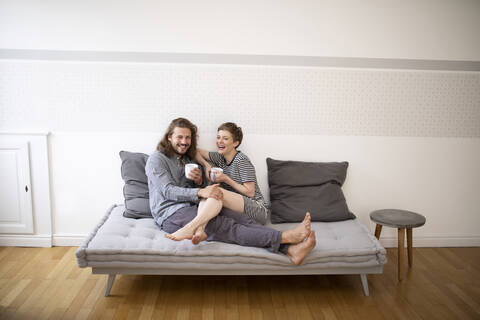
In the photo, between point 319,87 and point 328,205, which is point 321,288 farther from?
point 319,87

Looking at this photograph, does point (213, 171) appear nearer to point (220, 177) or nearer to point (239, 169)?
point (220, 177)

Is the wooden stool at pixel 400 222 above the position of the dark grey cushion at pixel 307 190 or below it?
below

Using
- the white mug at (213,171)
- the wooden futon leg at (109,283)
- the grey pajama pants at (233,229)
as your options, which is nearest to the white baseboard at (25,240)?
the wooden futon leg at (109,283)

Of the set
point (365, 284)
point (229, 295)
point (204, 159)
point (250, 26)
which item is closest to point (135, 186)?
point (204, 159)

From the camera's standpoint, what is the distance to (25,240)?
10.2 ft

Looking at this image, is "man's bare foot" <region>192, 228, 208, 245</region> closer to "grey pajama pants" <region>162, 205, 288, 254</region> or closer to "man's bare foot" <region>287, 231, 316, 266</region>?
"grey pajama pants" <region>162, 205, 288, 254</region>

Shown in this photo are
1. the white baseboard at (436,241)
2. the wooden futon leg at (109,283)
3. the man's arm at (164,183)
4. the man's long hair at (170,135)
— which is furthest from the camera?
the white baseboard at (436,241)

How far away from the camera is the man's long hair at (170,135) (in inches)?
107

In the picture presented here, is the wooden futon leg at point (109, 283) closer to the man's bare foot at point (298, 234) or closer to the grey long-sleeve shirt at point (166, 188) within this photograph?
the grey long-sleeve shirt at point (166, 188)

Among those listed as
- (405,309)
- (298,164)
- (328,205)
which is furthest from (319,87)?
(405,309)

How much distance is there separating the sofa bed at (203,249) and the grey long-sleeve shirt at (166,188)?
5.9 inches

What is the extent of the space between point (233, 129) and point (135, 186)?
2.74ft

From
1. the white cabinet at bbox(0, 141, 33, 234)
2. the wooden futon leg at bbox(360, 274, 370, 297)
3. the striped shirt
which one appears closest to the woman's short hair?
the striped shirt

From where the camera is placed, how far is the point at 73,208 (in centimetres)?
313
